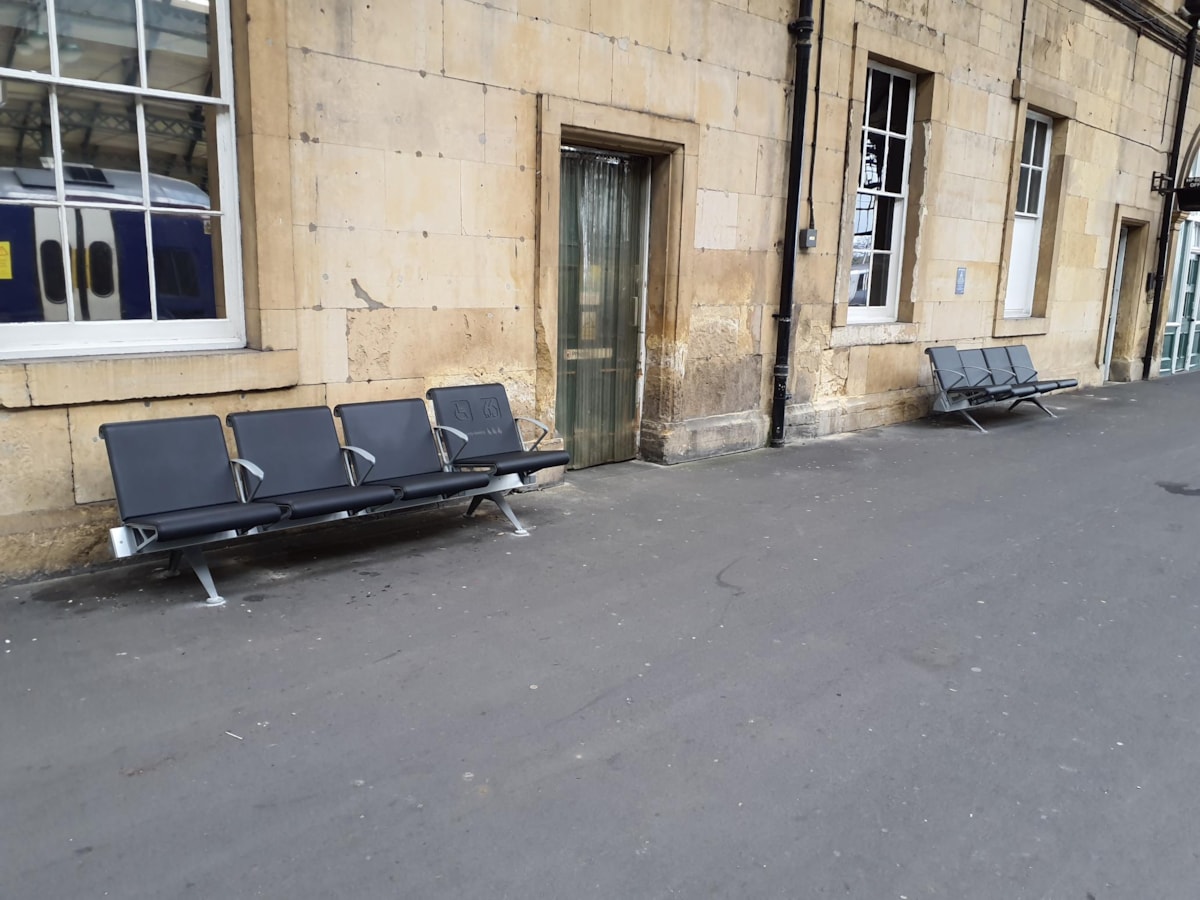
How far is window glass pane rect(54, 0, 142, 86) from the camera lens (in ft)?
14.4

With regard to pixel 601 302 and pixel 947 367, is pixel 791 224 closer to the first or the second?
pixel 601 302

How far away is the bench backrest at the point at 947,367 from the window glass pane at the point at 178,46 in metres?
7.57

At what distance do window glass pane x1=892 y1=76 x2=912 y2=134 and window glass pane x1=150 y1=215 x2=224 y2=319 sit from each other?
7.25 metres

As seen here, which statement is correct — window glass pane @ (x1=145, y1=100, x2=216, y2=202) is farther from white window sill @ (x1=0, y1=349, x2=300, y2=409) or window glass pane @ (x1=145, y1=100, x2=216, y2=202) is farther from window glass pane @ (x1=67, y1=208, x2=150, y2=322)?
white window sill @ (x1=0, y1=349, x2=300, y2=409)

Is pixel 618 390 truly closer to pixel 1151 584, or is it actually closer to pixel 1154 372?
pixel 1151 584

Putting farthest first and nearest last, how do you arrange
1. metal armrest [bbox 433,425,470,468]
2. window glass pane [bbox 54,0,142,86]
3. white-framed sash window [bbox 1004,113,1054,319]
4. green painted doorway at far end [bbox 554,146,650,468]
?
white-framed sash window [bbox 1004,113,1054,319] < green painted doorway at far end [bbox 554,146,650,468] < metal armrest [bbox 433,425,470,468] < window glass pane [bbox 54,0,142,86]

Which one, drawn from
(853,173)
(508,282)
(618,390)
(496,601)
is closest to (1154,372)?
(853,173)

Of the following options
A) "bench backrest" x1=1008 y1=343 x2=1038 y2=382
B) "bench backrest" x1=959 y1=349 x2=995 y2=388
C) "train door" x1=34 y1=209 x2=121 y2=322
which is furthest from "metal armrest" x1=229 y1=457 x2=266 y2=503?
"bench backrest" x1=1008 y1=343 x2=1038 y2=382

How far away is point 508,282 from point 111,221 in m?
2.43

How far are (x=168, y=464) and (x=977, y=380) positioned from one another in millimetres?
8670

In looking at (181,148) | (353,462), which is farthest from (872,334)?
(181,148)

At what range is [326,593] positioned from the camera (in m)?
4.35

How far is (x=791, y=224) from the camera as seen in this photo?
7.95 meters

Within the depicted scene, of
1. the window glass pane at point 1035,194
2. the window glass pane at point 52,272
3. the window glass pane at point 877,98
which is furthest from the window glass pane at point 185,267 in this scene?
the window glass pane at point 1035,194
